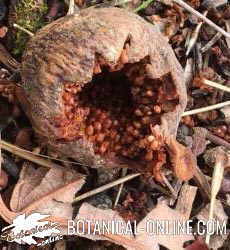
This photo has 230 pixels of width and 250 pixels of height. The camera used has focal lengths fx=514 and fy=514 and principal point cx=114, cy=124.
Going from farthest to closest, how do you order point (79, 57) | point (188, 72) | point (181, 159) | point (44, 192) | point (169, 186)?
point (188, 72) → point (169, 186) → point (44, 192) → point (181, 159) → point (79, 57)

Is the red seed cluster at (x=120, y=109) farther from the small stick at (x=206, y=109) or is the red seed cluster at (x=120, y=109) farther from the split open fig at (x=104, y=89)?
the small stick at (x=206, y=109)

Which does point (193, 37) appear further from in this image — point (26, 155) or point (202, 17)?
point (26, 155)

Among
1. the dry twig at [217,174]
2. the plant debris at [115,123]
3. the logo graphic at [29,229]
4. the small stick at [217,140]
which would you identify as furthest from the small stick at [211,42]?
the logo graphic at [29,229]

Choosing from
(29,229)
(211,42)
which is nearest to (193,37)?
(211,42)

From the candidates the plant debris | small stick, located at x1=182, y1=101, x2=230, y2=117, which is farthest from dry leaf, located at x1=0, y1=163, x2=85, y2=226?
small stick, located at x1=182, y1=101, x2=230, y2=117

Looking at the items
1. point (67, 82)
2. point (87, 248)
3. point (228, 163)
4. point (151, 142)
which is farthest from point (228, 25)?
point (87, 248)

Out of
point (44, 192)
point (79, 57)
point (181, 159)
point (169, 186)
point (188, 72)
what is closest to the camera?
point (79, 57)

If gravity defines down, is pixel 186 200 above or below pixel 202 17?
below
